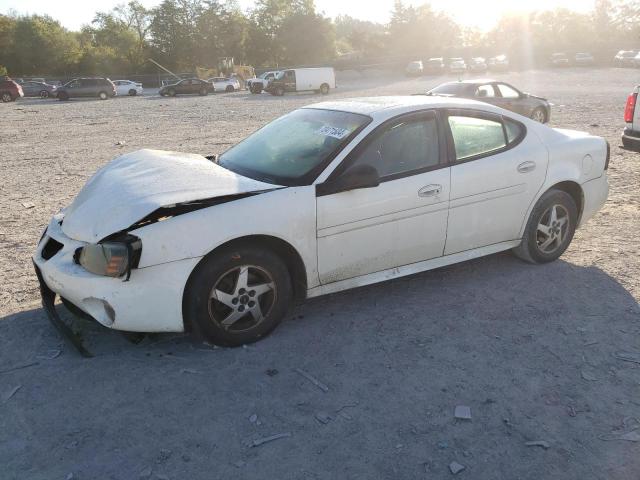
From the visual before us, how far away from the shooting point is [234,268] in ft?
12.1

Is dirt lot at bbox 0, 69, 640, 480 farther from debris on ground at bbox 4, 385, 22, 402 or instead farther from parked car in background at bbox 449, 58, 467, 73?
parked car in background at bbox 449, 58, 467, 73

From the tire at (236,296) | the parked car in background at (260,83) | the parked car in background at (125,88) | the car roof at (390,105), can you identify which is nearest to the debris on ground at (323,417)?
the tire at (236,296)

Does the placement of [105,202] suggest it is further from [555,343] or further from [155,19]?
[155,19]

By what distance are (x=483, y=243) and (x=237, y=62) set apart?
80.1 meters

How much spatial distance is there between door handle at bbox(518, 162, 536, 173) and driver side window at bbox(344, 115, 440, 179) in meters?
0.84

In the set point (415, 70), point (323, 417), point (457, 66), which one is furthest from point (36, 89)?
point (323, 417)

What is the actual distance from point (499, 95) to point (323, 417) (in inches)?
564

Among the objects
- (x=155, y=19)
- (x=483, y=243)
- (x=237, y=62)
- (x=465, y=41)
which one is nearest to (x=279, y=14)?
(x=237, y=62)

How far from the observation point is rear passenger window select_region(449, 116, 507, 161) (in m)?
4.54

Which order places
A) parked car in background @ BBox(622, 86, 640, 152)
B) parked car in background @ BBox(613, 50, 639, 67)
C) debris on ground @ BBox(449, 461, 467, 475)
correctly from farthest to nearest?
parked car in background @ BBox(613, 50, 639, 67)
parked car in background @ BBox(622, 86, 640, 152)
debris on ground @ BBox(449, 461, 467, 475)

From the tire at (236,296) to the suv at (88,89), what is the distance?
124 feet

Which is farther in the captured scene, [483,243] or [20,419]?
[483,243]

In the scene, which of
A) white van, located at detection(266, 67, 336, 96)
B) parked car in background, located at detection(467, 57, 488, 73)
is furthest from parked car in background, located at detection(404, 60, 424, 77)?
white van, located at detection(266, 67, 336, 96)

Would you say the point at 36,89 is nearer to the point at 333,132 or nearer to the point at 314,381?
the point at 333,132
